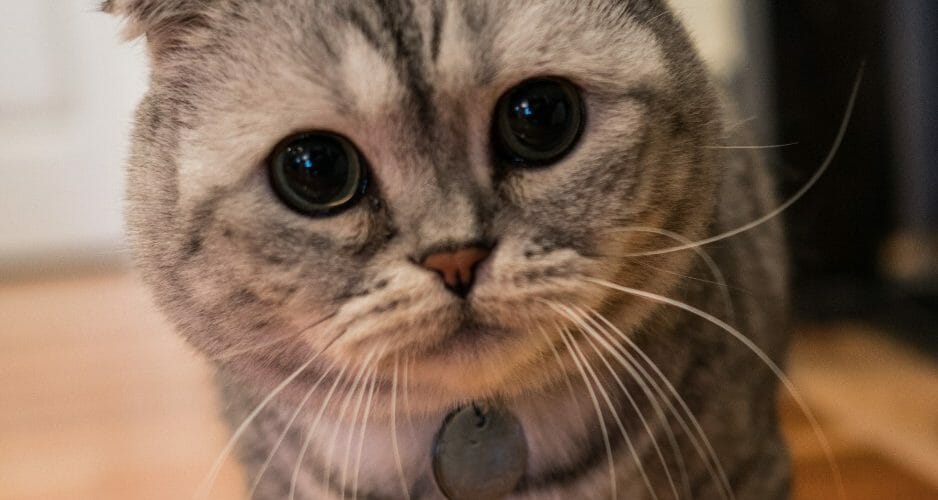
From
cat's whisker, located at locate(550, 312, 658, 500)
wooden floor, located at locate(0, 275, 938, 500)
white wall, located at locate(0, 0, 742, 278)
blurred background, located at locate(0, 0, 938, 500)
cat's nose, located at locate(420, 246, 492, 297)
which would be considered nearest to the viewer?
cat's nose, located at locate(420, 246, 492, 297)

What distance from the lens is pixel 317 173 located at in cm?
71

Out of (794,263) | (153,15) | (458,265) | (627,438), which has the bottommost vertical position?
(794,263)

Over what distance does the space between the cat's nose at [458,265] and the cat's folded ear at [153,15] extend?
1.04ft

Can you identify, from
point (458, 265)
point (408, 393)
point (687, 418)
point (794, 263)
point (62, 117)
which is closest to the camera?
point (458, 265)

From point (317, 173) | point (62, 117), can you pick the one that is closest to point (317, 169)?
point (317, 173)

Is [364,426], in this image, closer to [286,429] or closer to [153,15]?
[286,429]

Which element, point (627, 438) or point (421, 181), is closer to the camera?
point (421, 181)

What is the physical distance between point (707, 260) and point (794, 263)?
0.79 m

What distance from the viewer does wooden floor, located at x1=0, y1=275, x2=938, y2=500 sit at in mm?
1241

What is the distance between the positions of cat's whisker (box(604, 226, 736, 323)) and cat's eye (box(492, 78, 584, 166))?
83 millimetres

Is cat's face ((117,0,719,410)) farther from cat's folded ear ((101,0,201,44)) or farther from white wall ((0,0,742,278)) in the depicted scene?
white wall ((0,0,742,278))

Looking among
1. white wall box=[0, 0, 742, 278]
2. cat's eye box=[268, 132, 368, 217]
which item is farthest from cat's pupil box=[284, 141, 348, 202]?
white wall box=[0, 0, 742, 278]

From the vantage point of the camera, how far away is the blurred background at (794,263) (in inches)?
54.0

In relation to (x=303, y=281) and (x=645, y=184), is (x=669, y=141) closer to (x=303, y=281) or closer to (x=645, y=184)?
(x=645, y=184)
